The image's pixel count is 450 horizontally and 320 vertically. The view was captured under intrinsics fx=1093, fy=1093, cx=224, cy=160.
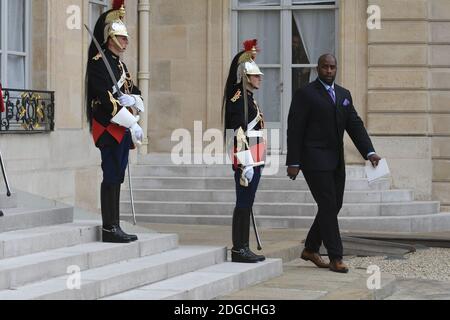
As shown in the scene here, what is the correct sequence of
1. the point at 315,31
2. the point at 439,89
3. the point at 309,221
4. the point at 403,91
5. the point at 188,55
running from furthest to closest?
the point at 315,31 < the point at 188,55 < the point at 439,89 < the point at 403,91 < the point at 309,221

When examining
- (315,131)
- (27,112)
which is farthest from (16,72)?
(315,131)

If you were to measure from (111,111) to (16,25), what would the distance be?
446 centimetres

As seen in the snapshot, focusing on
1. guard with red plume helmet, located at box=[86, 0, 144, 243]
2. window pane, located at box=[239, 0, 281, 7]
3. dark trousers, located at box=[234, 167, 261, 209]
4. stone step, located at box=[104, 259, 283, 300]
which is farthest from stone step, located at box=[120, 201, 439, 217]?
guard with red plume helmet, located at box=[86, 0, 144, 243]

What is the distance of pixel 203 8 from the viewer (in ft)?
52.3

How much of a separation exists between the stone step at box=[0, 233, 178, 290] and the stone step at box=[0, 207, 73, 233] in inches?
17.8

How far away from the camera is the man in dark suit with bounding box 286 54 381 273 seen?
9.39 metres

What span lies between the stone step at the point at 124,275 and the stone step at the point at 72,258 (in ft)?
0.19

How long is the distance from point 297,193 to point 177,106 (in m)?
2.57

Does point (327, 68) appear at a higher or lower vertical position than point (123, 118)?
higher

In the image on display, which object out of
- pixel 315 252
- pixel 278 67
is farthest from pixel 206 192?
pixel 315 252

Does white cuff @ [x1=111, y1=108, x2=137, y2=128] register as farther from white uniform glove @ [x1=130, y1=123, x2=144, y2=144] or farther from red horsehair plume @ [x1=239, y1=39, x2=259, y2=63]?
red horsehair plume @ [x1=239, y1=39, x2=259, y2=63]

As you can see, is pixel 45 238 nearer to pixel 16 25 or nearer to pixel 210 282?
pixel 210 282

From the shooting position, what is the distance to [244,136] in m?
9.09
